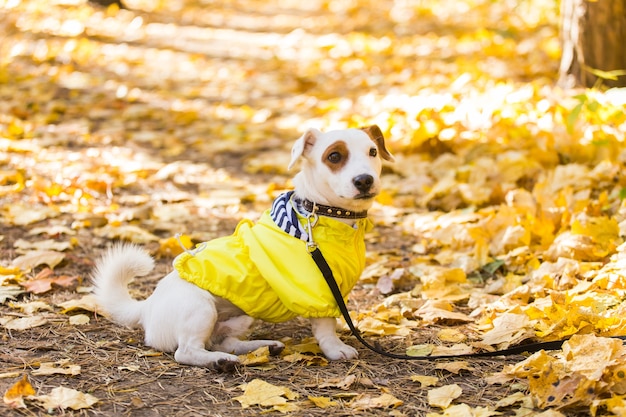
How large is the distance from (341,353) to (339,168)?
2.62 feet

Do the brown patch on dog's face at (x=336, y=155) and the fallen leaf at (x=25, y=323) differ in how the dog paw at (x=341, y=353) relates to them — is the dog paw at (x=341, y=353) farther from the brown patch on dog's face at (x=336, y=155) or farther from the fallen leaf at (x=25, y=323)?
the fallen leaf at (x=25, y=323)

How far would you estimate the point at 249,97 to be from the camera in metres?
8.93

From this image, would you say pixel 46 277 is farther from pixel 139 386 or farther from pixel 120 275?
pixel 139 386

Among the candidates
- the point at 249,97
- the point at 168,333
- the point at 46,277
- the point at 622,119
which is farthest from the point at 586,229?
the point at 249,97

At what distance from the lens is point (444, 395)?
2602mm

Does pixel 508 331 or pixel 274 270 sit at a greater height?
pixel 274 270

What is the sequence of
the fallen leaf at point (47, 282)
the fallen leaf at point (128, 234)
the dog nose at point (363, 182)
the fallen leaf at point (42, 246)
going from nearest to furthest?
the dog nose at point (363, 182), the fallen leaf at point (47, 282), the fallen leaf at point (42, 246), the fallen leaf at point (128, 234)

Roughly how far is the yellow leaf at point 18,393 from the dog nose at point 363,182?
147cm

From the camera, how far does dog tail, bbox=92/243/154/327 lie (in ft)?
10.6

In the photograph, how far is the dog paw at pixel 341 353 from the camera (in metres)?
3.06

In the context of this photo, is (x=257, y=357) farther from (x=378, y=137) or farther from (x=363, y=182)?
(x=378, y=137)

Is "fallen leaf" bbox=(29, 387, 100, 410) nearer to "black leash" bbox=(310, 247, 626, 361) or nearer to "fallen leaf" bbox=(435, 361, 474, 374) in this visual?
"black leash" bbox=(310, 247, 626, 361)

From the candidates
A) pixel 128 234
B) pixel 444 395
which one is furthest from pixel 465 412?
pixel 128 234

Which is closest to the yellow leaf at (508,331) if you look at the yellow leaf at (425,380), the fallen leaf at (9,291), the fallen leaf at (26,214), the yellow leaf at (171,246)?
the yellow leaf at (425,380)
